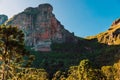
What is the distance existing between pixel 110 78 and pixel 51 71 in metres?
66.9

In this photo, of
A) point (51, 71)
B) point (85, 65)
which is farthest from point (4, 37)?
point (51, 71)

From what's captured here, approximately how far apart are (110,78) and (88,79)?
36254 mm

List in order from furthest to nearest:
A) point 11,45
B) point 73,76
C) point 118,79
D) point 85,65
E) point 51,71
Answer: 1. point 51,71
2. point 118,79
3. point 73,76
4. point 85,65
5. point 11,45

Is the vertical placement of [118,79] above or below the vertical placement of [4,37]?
below

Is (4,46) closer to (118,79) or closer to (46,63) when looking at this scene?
(118,79)

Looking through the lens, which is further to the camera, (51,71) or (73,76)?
(51,71)

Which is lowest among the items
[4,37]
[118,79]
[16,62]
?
[118,79]

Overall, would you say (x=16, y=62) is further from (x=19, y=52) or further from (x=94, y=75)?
(x=94, y=75)

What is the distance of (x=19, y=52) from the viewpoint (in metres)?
52.5

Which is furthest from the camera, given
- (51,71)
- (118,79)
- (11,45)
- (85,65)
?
(51,71)

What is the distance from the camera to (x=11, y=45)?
51188mm

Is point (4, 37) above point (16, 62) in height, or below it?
above

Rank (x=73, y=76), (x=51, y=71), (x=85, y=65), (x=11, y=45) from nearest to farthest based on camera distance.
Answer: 1. (x=11, y=45)
2. (x=85, y=65)
3. (x=73, y=76)
4. (x=51, y=71)

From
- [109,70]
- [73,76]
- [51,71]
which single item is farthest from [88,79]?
[51,71]
